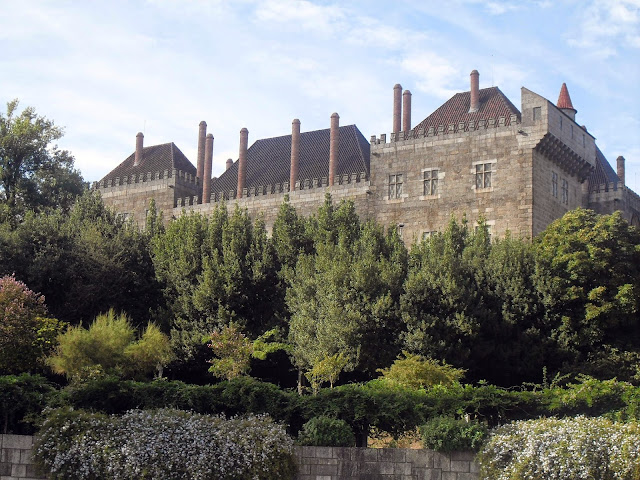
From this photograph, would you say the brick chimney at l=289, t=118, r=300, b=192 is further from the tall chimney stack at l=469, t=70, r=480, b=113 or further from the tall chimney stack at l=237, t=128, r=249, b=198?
the tall chimney stack at l=469, t=70, r=480, b=113

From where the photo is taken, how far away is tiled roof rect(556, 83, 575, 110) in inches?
1806

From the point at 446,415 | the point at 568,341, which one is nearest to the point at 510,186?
the point at 568,341

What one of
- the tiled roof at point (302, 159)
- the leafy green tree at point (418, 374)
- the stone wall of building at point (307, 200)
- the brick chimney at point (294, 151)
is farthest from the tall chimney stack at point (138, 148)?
the leafy green tree at point (418, 374)

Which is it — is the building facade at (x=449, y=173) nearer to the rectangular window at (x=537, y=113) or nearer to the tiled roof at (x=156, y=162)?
the rectangular window at (x=537, y=113)

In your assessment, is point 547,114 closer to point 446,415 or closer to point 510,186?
point 510,186

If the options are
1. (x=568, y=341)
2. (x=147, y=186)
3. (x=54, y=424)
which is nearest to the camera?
(x=54, y=424)

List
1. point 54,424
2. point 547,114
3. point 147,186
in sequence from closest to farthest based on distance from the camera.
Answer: point 54,424 < point 547,114 < point 147,186

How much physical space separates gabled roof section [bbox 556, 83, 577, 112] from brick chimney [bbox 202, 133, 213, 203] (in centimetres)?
1968

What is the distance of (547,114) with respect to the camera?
39.8m

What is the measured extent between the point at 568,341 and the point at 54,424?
1826cm

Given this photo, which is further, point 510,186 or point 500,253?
point 510,186

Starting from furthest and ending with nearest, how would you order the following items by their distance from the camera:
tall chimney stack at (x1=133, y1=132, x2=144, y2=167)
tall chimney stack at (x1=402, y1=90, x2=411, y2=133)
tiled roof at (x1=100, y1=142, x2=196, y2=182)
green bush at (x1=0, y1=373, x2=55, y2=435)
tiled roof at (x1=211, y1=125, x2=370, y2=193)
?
tall chimney stack at (x1=133, y1=132, x2=144, y2=167), tiled roof at (x1=100, y1=142, x2=196, y2=182), tiled roof at (x1=211, y1=125, x2=370, y2=193), tall chimney stack at (x1=402, y1=90, x2=411, y2=133), green bush at (x1=0, y1=373, x2=55, y2=435)

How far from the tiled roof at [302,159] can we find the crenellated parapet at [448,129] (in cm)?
286

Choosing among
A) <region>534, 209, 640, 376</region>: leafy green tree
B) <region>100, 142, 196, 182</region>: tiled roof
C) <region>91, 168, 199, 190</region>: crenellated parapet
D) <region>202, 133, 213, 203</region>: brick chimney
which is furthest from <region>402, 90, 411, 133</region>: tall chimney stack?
<region>100, 142, 196, 182</region>: tiled roof
